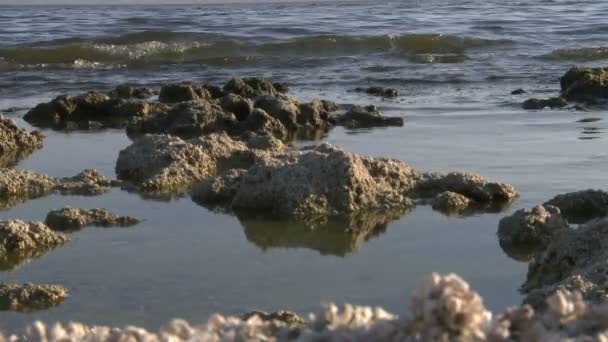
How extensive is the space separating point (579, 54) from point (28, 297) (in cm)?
1434

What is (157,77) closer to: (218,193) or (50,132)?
(50,132)

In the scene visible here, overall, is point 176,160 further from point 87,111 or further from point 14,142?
point 87,111

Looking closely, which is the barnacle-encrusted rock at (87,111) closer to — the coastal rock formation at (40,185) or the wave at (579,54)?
the coastal rock formation at (40,185)

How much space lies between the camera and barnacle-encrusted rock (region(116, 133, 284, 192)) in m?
6.19

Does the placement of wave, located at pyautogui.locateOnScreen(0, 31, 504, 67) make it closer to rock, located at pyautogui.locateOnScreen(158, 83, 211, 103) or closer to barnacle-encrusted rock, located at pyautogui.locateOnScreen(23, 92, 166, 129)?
rock, located at pyautogui.locateOnScreen(158, 83, 211, 103)

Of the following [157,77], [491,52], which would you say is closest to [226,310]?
[157,77]

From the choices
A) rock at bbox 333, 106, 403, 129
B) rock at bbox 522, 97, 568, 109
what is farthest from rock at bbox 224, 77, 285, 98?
rock at bbox 522, 97, 568, 109

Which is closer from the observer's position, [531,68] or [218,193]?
[218,193]

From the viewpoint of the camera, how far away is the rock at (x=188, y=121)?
27.9 feet

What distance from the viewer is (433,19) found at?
25.5 metres

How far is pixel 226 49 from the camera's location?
19062 mm

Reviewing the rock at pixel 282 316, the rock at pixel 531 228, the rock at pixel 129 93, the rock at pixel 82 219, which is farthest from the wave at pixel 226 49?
the rock at pixel 282 316

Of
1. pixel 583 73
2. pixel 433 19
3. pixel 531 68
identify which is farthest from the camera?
pixel 433 19

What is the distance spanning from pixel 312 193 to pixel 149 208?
3.01 feet
